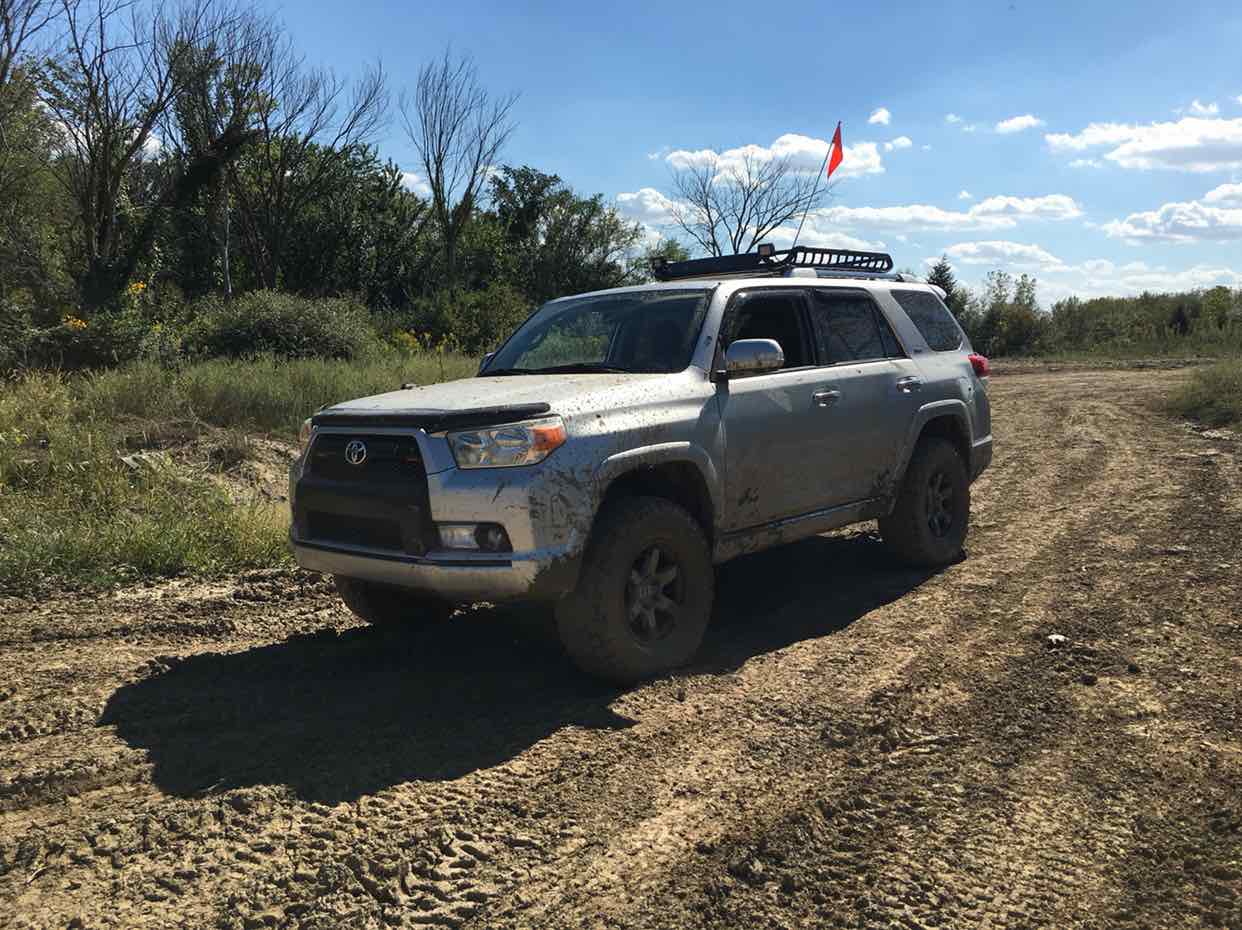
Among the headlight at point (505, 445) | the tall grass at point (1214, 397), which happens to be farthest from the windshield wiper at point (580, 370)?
the tall grass at point (1214, 397)

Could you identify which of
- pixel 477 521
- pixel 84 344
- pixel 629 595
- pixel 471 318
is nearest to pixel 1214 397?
pixel 629 595

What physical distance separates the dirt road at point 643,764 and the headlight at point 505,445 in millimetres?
1080

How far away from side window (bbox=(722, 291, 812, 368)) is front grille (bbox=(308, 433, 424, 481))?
6.37 feet

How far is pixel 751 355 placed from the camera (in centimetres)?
447

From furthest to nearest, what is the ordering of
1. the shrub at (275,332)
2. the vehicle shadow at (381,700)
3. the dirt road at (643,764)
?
the shrub at (275,332) → the vehicle shadow at (381,700) → the dirt road at (643,764)

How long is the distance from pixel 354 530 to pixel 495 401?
0.87 meters

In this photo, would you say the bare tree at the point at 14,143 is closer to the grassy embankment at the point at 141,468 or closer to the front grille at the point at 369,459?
the grassy embankment at the point at 141,468

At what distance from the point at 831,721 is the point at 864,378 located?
2378 mm

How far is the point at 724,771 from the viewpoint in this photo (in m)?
3.37

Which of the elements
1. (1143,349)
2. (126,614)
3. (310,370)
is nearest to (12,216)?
(310,370)

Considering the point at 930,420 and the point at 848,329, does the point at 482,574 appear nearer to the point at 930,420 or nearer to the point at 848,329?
the point at 848,329

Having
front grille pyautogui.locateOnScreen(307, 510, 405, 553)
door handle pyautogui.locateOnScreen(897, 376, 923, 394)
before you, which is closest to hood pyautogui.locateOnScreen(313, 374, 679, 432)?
front grille pyautogui.locateOnScreen(307, 510, 405, 553)

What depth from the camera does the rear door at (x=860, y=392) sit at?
5.25 meters

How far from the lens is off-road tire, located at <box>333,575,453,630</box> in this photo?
4824mm
